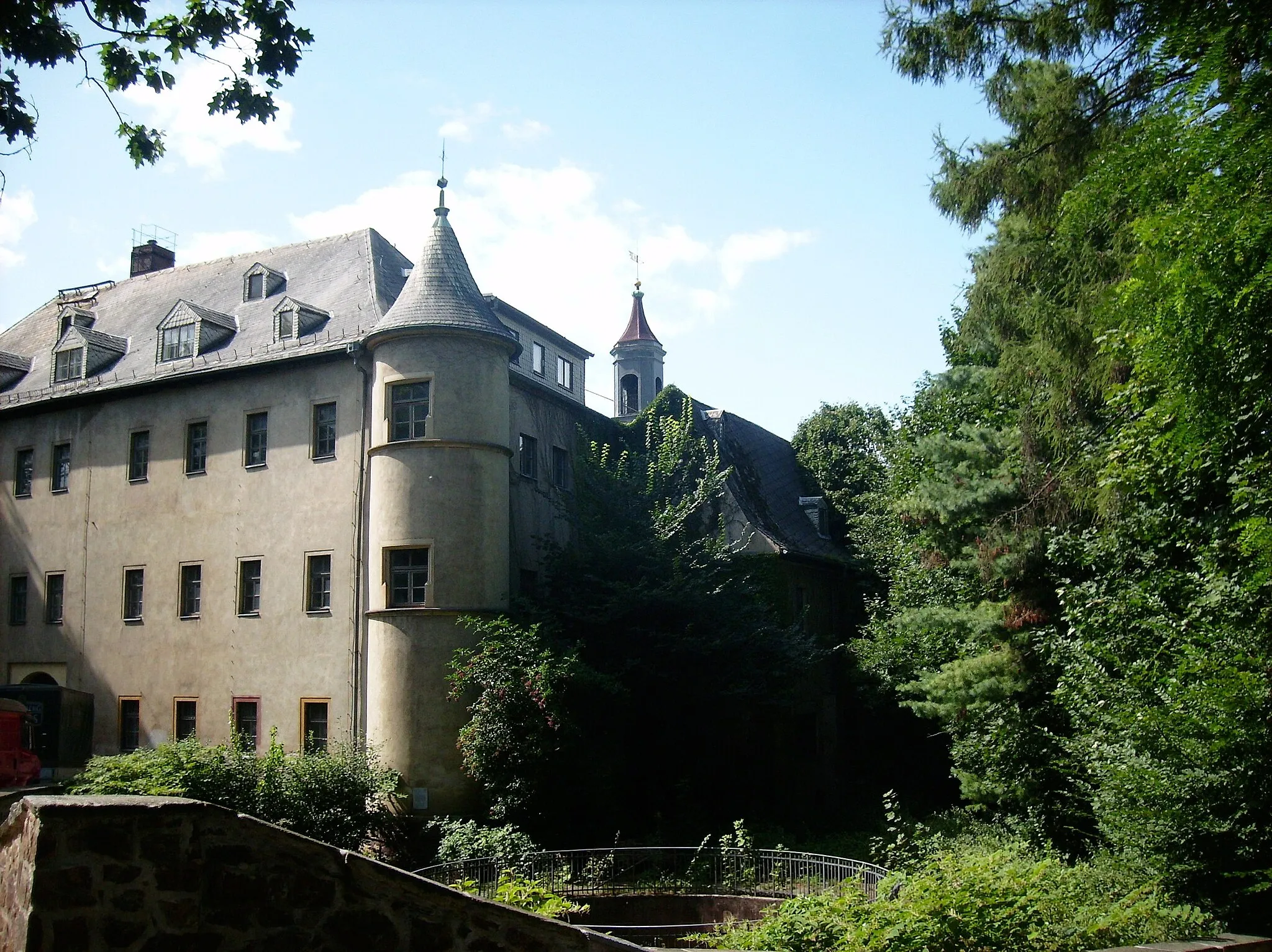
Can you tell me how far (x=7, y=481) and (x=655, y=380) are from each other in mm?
24275

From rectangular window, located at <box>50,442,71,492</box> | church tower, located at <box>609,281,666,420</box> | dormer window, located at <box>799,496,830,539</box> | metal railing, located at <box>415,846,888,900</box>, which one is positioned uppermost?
church tower, located at <box>609,281,666,420</box>

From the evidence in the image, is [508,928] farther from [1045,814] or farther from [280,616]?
[280,616]

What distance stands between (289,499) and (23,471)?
387 inches

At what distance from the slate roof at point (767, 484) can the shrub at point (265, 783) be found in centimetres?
1343

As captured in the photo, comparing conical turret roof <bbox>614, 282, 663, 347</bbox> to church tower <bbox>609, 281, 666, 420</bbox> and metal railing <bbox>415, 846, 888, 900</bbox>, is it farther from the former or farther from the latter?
→ metal railing <bbox>415, 846, 888, 900</bbox>

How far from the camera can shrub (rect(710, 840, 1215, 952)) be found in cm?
951

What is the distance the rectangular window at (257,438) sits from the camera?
87.5 ft

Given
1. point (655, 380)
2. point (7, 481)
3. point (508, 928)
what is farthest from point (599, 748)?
point (655, 380)

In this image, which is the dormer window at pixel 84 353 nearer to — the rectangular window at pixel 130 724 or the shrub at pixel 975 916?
the rectangular window at pixel 130 724

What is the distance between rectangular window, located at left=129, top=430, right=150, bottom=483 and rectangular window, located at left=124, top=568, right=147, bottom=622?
2.22 m

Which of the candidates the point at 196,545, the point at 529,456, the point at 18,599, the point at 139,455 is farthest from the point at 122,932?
the point at 18,599

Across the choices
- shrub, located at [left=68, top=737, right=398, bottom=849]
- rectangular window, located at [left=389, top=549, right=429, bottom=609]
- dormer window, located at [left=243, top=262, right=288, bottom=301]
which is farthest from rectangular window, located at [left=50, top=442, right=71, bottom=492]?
rectangular window, located at [left=389, top=549, right=429, bottom=609]

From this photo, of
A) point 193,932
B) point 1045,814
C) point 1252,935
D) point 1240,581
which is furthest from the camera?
point 1045,814

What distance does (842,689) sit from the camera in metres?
33.0
